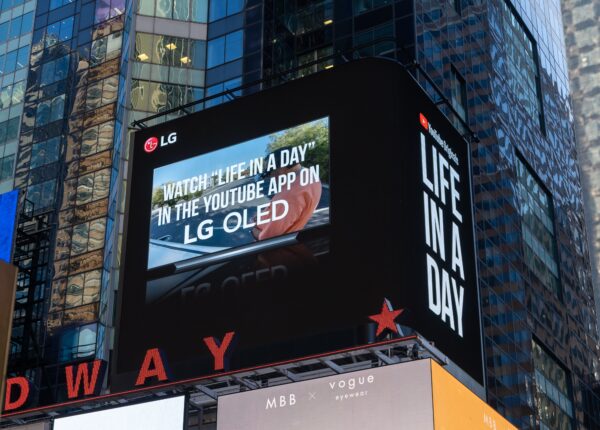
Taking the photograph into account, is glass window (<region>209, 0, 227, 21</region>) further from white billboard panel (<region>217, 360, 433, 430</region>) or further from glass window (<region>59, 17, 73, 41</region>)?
white billboard panel (<region>217, 360, 433, 430</region>)

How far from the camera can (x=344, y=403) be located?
24.7 m

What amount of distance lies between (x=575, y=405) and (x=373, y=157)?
46901mm

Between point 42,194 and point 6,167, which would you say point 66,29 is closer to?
point 6,167

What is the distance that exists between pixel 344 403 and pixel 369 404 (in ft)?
2.11

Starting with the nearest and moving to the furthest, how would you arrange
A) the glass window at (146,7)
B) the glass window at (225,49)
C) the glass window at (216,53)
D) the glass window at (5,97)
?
the glass window at (225,49) < the glass window at (216,53) < the glass window at (146,7) < the glass window at (5,97)

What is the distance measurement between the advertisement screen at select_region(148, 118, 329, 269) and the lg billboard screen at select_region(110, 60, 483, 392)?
4 centimetres

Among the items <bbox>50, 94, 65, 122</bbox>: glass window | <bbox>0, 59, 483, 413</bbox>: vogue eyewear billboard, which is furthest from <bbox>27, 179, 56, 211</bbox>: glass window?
<bbox>0, 59, 483, 413</bbox>: vogue eyewear billboard

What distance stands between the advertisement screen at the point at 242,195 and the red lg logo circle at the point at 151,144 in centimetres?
100

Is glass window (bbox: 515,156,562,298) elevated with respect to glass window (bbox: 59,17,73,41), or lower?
lower

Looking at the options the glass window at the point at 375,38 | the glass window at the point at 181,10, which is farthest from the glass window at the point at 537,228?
the glass window at the point at 181,10

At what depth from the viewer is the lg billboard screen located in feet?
85.8

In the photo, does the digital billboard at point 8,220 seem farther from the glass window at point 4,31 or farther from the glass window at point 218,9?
the glass window at point 4,31

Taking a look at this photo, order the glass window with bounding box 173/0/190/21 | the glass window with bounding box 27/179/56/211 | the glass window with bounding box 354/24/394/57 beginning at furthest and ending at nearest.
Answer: the glass window with bounding box 173/0/190/21
the glass window with bounding box 27/179/56/211
the glass window with bounding box 354/24/394/57

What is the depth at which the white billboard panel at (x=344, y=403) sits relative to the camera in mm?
23817
